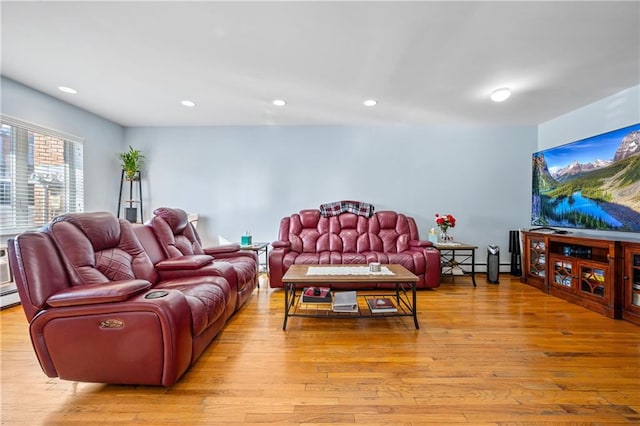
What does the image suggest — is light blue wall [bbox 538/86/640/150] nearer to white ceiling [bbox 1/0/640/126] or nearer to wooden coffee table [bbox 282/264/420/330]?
white ceiling [bbox 1/0/640/126]

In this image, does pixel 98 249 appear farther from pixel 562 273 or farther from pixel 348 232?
pixel 562 273

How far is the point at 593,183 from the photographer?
10.7 ft

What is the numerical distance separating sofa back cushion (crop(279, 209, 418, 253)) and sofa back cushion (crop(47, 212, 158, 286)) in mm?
2045

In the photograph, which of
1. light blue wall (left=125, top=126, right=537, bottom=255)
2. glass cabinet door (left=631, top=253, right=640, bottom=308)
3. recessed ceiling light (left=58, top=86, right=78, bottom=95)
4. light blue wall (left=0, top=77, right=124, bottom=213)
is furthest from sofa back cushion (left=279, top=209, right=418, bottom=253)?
recessed ceiling light (left=58, top=86, right=78, bottom=95)

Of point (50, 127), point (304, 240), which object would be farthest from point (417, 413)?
point (50, 127)

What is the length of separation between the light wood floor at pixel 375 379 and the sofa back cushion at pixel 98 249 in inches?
27.2

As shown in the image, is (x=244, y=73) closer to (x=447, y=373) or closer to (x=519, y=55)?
(x=519, y=55)

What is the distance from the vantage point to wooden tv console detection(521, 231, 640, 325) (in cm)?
259

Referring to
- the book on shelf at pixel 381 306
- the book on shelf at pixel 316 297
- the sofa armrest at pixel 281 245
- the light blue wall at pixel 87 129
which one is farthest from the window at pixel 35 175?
the book on shelf at pixel 381 306

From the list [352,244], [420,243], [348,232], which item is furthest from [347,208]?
[420,243]

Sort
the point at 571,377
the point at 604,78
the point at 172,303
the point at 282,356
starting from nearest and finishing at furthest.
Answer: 1. the point at 172,303
2. the point at 571,377
3. the point at 282,356
4. the point at 604,78

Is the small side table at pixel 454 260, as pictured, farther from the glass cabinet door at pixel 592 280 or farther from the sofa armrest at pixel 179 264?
the sofa armrest at pixel 179 264

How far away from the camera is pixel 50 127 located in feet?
10.8

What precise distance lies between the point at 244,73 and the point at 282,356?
2622 mm
